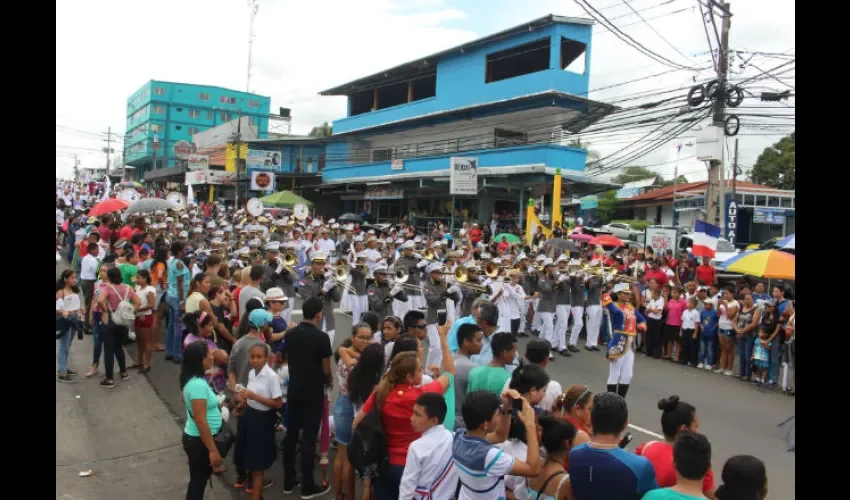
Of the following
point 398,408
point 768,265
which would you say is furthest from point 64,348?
point 768,265

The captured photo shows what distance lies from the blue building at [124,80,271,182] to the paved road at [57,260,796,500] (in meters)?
60.5

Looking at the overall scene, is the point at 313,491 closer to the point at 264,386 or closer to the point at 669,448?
the point at 264,386

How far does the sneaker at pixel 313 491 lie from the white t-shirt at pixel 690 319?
28.3 feet

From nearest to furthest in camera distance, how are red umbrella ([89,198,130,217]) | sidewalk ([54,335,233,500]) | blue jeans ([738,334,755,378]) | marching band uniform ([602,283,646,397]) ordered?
1. sidewalk ([54,335,233,500])
2. marching band uniform ([602,283,646,397])
3. blue jeans ([738,334,755,378])
4. red umbrella ([89,198,130,217])

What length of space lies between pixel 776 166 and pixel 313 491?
44.7 m

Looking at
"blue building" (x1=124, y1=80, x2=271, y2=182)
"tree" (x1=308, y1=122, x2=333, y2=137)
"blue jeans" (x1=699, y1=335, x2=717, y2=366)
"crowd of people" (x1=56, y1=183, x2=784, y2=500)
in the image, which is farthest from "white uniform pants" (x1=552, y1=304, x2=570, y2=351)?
"blue building" (x1=124, y1=80, x2=271, y2=182)

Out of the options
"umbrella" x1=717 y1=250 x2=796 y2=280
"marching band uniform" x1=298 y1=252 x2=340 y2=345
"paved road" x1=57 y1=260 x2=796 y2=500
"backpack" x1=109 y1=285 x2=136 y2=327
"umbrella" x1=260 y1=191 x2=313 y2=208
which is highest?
"umbrella" x1=260 y1=191 x2=313 y2=208

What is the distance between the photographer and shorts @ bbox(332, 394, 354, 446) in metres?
5.08

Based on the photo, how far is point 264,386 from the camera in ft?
16.6

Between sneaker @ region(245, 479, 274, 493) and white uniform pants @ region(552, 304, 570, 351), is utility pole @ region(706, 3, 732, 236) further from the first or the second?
sneaker @ region(245, 479, 274, 493)

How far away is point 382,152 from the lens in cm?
3384

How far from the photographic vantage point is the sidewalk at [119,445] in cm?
562
